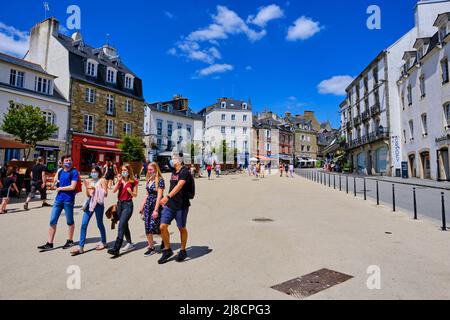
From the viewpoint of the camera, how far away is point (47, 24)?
28188mm

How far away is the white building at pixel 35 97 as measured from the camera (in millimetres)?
21719

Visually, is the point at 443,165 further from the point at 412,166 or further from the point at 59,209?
the point at 59,209

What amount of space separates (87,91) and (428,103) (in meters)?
31.0

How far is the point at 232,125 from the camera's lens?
58031 mm

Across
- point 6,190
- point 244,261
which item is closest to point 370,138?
point 244,261

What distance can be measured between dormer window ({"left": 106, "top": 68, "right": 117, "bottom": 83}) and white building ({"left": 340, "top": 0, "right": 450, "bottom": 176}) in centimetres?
2943

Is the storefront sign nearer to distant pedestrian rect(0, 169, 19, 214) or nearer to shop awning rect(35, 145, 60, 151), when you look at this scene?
distant pedestrian rect(0, 169, 19, 214)

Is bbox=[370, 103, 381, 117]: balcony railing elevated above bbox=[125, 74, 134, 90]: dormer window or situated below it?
below

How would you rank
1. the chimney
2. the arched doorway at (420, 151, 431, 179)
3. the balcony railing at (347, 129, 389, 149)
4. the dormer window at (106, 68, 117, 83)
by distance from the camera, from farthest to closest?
the dormer window at (106, 68, 117, 83)
the balcony railing at (347, 129, 389, 149)
the chimney
the arched doorway at (420, 151, 431, 179)

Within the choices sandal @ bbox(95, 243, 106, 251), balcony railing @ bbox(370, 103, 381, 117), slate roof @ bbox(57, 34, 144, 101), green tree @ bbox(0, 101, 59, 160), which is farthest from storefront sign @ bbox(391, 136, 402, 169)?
green tree @ bbox(0, 101, 59, 160)

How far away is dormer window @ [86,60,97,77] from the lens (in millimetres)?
28953

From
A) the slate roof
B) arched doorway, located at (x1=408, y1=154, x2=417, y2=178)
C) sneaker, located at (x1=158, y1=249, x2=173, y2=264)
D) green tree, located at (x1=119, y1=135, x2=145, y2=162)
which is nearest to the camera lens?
sneaker, located at (x1=158, y1=249, x2=173, y2=264)
